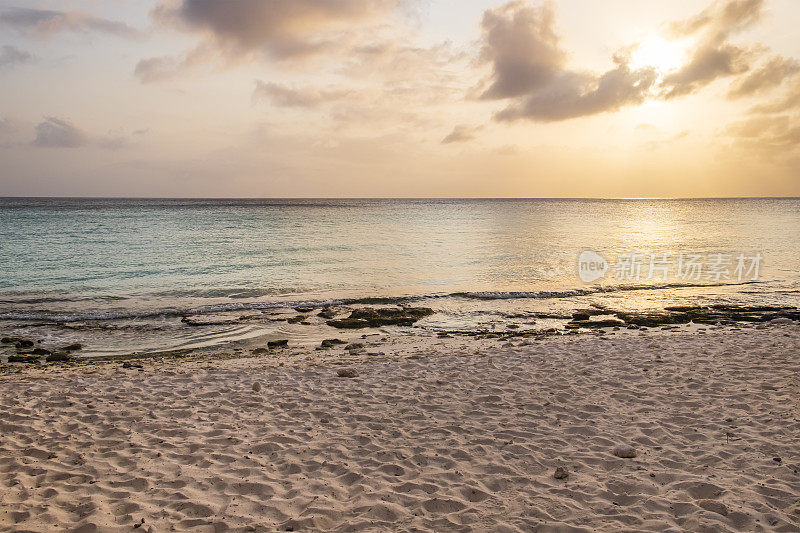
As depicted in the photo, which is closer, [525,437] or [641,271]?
[525,437]

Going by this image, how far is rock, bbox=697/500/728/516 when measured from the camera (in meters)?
5.17

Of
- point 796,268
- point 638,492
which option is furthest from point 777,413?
point 796,268

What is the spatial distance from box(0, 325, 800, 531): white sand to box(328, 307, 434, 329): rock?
19.7 feet

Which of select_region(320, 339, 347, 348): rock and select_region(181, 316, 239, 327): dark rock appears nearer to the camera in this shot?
select_region(320, 339, 347, 348): rock

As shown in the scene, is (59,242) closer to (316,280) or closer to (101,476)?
(316,280)

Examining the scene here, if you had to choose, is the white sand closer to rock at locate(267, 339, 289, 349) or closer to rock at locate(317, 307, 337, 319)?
rock at locate(267, 339, 289, 349)

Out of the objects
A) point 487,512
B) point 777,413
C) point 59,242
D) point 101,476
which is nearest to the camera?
point 487,512

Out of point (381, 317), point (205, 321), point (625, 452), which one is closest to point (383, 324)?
point (381, 317)

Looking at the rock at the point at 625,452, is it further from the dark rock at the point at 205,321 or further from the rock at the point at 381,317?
the dark rock at the point at 205,321

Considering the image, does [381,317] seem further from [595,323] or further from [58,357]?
[58,357]

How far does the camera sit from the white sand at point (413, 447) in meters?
5.29

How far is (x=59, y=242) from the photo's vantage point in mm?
43250

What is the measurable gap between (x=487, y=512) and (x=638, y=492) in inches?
73.5

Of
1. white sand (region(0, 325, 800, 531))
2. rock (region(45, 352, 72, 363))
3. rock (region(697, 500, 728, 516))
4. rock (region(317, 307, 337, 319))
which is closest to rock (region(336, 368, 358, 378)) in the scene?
white sand (region(0, 325, 800, 531))
